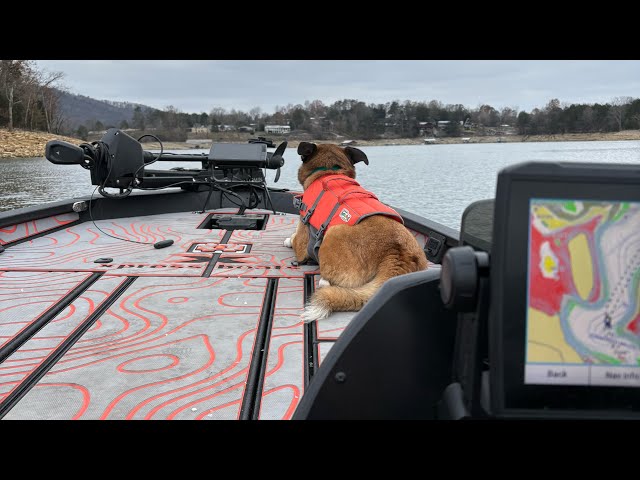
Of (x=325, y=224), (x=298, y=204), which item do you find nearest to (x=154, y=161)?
(x=298, y=204)

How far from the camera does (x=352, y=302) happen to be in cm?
375

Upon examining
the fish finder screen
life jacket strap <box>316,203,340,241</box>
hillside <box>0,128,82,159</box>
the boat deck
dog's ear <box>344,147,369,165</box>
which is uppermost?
hillside <box>0,128,82,159</box>

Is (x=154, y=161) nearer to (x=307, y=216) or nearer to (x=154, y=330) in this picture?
(x=307, y=216)

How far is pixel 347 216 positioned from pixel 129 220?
400cm

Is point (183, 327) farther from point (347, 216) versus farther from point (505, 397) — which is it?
point (505, 397)

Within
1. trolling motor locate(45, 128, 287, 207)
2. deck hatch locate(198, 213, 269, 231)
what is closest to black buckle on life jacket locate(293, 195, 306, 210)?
deck hatch locate(198, 213, 269, 231)

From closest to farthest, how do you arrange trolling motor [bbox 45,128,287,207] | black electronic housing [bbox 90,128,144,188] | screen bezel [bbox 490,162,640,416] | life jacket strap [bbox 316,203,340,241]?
1. screen bezel [bbox 490,162,640,416]
2. life jacket strap [bbox 316,203,340,241]
3. trolling motor [bbox 45,128,287,207]
4. black electronic housing [bbox 90,128,144,188]

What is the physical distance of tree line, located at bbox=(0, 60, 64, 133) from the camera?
31.0 meters

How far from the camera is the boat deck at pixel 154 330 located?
8.72 ft

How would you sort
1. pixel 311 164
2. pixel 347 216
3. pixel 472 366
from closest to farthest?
pixel 472 366
pixel 347 216
pixel 311 164

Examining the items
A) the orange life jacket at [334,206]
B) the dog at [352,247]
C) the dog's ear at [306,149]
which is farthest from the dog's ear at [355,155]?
the dog at [352,247]

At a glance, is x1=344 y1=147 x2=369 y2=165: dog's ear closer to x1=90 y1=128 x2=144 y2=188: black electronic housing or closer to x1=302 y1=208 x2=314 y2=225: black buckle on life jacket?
x1=302 y1=208 x2=314 y2=225: black buckle on life jacket

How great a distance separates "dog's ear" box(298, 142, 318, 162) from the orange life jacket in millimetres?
348
